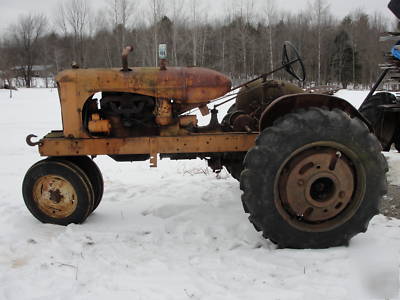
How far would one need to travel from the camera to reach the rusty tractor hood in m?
3.99

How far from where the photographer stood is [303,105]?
3.68 metres

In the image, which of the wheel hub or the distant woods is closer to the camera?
the wheel hub

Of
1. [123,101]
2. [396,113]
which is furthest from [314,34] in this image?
[123,101]

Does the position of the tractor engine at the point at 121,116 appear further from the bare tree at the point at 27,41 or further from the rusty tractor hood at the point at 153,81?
the bare tree at the point at 27,41

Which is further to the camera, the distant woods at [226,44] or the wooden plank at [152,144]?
the distant woods at [226,44]

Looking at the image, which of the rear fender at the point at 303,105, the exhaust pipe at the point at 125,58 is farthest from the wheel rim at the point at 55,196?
the rear fender at the point at 303,105

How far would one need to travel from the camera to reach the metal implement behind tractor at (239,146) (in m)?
3.32

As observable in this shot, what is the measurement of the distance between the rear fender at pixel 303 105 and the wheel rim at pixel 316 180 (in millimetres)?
472

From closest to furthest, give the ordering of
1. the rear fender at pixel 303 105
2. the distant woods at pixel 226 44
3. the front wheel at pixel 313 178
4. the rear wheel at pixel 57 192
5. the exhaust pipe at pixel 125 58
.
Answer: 1. the front wheel at pixel 313 178
2. the rear fender at pixel 303 105
3. the exhaust pipe at pixel 125 58
4. the rear wheel at pixel 57 192
5. the distant woods at pixel 226 44

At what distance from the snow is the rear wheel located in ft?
0.42

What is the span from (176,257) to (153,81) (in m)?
1.73

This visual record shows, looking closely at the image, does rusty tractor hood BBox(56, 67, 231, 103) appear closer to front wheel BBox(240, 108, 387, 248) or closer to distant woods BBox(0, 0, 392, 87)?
front wheel BBox(240, 108, 387, 248)

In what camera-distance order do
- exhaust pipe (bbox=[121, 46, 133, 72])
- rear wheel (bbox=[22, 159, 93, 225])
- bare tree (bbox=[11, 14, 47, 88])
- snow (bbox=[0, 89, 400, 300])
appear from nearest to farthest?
snow (bbox=[0, 89, 400, 300]), exhaust pipe (bbox=[121, 46, 133, 72]), rear wheel (bbox=[22, 159, 93, 225]), bare tree (bbox=[11, 14, 47, 88])

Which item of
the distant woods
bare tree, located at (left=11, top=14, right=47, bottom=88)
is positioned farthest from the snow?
bare tree, located at (left=11, top=14, right=47, bottom=88)
